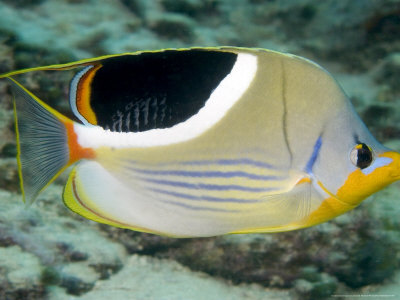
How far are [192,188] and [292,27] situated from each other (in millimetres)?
5916

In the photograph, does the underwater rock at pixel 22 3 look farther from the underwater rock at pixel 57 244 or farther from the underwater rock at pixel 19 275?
the underwater rock at pixel 19 275

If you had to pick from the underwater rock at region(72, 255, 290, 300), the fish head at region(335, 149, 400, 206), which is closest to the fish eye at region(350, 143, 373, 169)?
the fish head at region(335, 149, 400, 206)

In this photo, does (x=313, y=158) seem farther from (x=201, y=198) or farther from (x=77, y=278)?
(x=77, y=278)

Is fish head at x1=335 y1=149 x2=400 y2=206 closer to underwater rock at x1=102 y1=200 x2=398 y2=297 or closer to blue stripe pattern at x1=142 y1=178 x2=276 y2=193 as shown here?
blue stripe pattern at x1=142 y1=178 x2=276 y2=193

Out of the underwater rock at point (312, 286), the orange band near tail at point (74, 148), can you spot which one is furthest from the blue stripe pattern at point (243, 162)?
the underwater rock at point (312, 286)

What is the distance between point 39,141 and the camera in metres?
1.05

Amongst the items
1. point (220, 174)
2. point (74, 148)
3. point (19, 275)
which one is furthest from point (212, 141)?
point (19, 275)

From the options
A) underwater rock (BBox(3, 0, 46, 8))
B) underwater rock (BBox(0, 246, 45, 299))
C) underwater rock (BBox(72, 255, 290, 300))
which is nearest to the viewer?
underwater rock (BBox(0, 246, 45, 299))

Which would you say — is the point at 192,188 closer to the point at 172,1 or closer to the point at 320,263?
the point at 320,263

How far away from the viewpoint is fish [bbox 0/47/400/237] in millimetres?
997

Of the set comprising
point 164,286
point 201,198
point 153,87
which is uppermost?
point 153,87

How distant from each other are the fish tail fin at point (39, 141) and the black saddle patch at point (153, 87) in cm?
12

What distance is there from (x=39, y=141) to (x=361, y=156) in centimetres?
95

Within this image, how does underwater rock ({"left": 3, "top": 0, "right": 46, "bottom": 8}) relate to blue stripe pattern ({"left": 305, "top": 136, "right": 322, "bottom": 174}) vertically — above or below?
above
